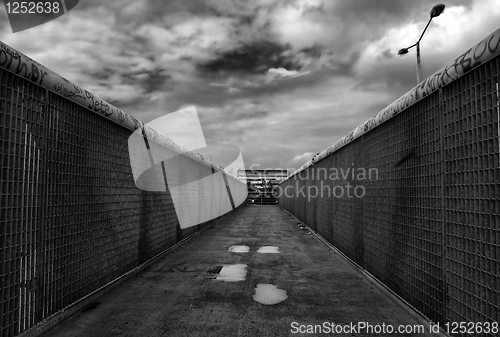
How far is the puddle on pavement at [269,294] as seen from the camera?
507cm

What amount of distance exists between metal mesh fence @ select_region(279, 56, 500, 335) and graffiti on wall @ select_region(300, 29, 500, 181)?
0.08 m

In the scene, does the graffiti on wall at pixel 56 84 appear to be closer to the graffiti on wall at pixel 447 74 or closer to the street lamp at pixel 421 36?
the graffiti on wall at pixel 447 74

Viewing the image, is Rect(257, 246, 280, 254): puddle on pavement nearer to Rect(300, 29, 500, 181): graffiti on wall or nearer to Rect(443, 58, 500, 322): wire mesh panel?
Rect(300, 29, 500, 181): graffiti on wall

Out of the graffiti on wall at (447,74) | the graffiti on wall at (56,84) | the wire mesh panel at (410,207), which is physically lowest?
the wire mesh panel at (410,207)

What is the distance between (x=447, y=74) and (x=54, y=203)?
5.11 m

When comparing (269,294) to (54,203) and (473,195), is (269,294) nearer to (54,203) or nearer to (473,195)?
(473,195)

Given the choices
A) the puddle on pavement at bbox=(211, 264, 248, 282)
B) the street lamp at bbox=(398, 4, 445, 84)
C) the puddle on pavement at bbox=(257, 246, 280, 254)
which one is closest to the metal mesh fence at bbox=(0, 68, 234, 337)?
the puddle on pavement at bbox=(211, 264, 248, 282)

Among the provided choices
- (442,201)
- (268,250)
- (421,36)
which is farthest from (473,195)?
(421,36)

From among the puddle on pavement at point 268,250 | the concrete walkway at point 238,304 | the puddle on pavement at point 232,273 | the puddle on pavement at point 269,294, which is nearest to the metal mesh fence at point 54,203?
the concrete walkway at point 238,304

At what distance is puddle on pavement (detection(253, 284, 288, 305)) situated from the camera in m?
5.07

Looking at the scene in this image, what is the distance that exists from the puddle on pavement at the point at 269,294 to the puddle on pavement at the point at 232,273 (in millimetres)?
671

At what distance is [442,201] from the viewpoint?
3.74m

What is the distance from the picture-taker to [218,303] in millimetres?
4918

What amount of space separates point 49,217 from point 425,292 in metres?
4.98
